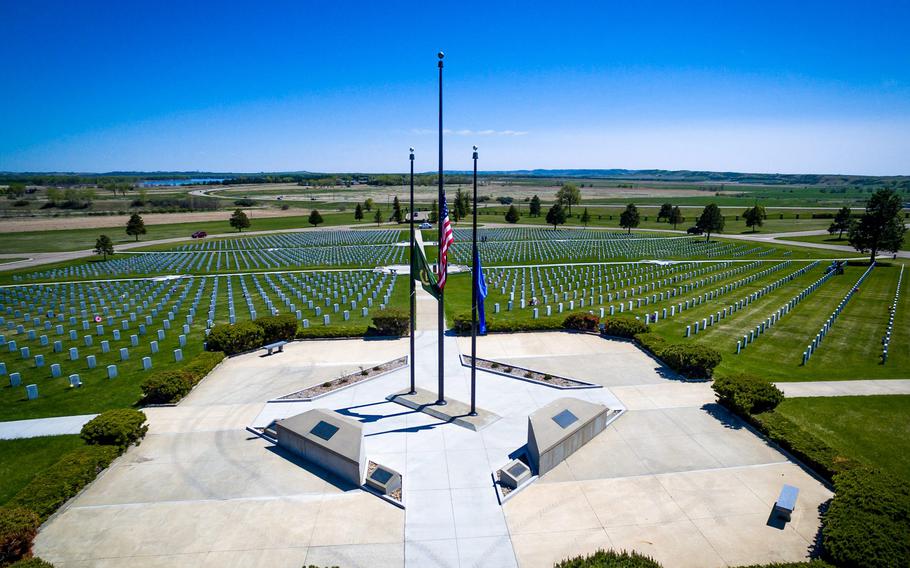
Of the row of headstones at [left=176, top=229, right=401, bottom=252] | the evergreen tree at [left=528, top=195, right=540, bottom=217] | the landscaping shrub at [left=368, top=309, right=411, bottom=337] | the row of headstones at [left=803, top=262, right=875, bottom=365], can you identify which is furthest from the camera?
the evergreen tree at [left=528, top=195, right=540, bottom=217]

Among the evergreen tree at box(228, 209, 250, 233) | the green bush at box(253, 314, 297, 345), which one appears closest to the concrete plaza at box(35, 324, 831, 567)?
the green bush at box(253, 314, 297, 345)

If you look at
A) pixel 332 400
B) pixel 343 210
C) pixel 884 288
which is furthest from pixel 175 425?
pixel 343 210

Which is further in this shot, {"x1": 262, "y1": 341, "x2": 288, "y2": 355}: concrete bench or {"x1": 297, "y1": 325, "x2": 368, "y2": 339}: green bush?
{"x1": 297, "y1": 325, "x2": 368, "y2": 339}: green bush

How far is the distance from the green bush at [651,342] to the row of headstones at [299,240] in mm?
50496

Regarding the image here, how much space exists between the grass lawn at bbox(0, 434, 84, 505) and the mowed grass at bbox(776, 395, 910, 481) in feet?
78.1

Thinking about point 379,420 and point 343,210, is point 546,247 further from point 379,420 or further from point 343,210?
point 343,210

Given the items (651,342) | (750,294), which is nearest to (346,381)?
(651,342)

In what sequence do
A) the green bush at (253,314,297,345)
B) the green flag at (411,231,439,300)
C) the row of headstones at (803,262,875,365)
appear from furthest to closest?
the green bush at (253,314,297,345), the row of headstones at (803,262,875,365), the green flag at (411,231,439,300)

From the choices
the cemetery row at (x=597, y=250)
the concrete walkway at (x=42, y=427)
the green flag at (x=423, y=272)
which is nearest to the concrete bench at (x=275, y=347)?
the concrete walkway at (x=42, y=427)

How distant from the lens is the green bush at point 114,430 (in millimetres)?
14266

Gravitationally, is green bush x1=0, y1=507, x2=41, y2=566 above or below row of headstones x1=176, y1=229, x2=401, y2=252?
below

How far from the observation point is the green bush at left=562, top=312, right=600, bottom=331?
26406mm

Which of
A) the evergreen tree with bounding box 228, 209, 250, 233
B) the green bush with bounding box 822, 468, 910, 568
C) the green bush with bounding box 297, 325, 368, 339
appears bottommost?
the green bush with bounding box 297, 325, 368, 339

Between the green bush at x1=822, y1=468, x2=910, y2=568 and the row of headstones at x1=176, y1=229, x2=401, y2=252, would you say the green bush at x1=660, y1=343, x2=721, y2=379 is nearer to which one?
the green bush at x1=822, y1=468, x2=910, y2=568
